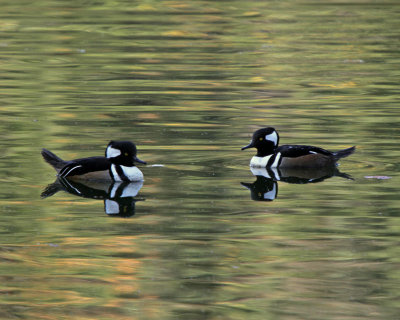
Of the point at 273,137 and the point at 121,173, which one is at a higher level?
the point at 273,137

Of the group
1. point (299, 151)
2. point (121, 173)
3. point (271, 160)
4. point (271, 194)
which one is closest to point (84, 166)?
point (121, 173)

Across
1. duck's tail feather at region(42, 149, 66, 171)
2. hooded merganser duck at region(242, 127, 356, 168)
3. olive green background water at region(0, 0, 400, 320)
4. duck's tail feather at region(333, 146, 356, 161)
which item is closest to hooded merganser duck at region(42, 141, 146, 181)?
duck's tail feather at region(42, 149, 66, 171)

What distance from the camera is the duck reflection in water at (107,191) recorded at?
34.9 feet

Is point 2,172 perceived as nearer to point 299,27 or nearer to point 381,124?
point 381,124

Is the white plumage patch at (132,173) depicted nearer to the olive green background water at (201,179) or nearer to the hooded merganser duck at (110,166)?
the hooded merganser duck at (110,166)

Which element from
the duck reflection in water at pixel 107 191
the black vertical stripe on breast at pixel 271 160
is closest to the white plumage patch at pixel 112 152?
the duck reflection in water at pixel 107 191

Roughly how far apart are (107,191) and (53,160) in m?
0.93

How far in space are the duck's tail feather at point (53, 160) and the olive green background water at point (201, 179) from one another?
196 millimetres

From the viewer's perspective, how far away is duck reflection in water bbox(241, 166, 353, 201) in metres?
11.6

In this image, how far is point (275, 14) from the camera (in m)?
31.3

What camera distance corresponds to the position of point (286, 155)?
495 inches

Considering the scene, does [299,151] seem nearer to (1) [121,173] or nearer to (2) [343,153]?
(2) [343,153]

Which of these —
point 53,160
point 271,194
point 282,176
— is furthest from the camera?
point 282,176

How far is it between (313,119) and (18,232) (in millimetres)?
7118
